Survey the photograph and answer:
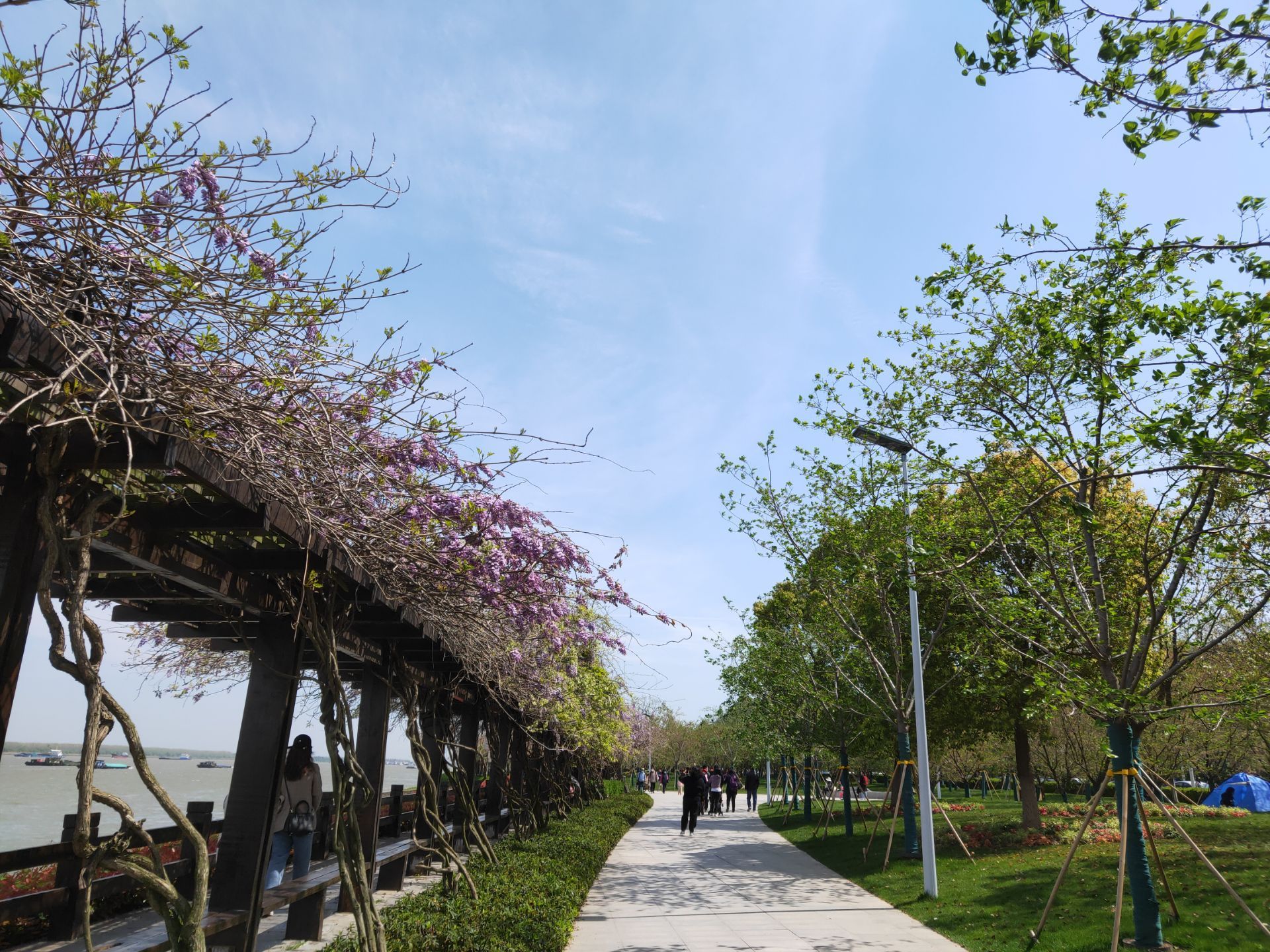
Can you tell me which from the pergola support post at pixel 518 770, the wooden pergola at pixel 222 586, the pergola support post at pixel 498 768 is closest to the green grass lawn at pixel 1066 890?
the pergola support post at pixel 518 770

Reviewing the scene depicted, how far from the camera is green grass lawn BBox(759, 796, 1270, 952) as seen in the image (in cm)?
869

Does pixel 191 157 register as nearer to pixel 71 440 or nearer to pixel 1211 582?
pixel 71 440

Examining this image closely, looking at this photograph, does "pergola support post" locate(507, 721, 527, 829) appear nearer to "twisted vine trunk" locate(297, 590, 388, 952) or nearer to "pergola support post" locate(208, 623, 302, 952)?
"pergola support post" locate(208, 623, 302, 952)

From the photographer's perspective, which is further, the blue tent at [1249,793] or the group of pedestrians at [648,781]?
the group of pedestrians at [648,781]

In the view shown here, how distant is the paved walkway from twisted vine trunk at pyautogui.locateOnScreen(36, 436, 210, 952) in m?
6.11

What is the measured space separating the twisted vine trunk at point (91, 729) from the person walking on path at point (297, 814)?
16.4 ft

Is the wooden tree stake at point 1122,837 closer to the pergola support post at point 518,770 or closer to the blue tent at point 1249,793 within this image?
the pergola support post at point 518,770

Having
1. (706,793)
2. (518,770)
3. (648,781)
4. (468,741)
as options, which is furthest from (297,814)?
(648,781)

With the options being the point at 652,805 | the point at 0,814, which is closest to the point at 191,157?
the point at 0,814

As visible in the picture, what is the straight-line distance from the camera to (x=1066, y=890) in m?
11.2

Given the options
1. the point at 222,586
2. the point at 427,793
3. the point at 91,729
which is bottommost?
the point at 427,793

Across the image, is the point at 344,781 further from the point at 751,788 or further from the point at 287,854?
the point at 751,788

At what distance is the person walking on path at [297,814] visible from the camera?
25.8 feet

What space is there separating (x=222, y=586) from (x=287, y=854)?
4.18 metres
